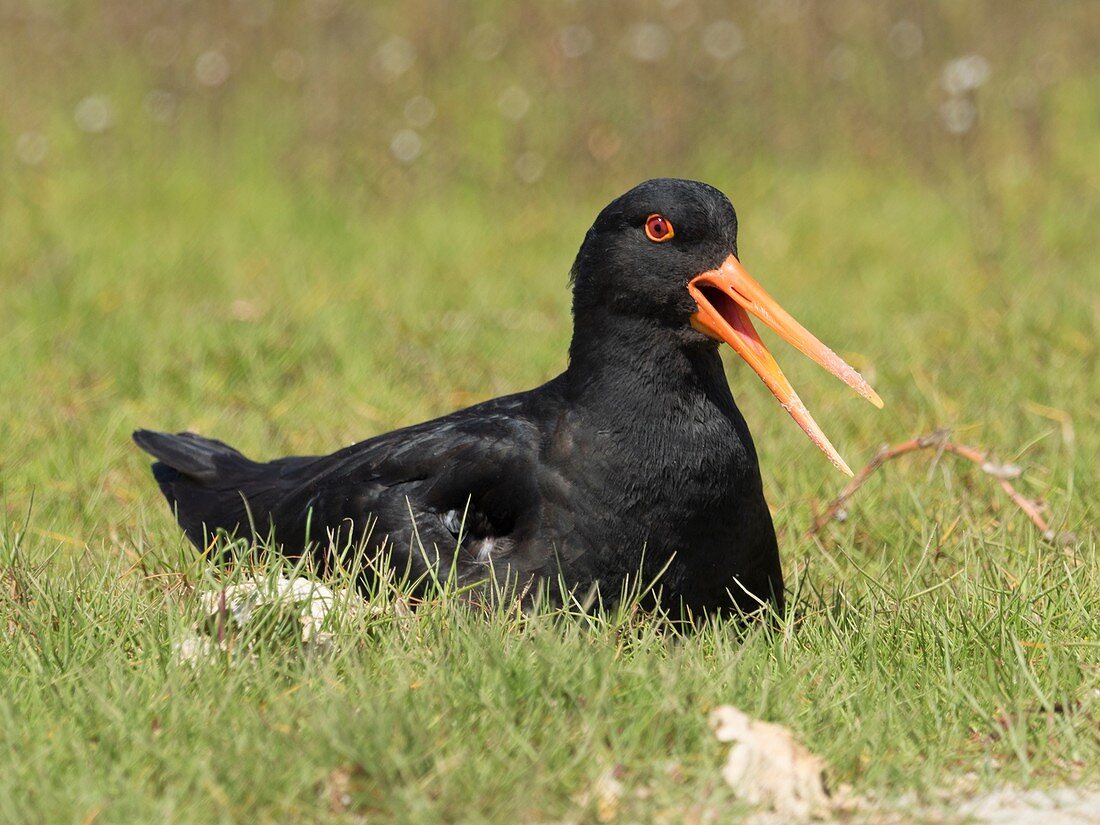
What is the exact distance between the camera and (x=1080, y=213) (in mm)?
8797

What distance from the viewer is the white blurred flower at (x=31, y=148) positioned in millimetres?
9469

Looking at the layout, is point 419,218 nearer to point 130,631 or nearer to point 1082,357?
point 1082,357

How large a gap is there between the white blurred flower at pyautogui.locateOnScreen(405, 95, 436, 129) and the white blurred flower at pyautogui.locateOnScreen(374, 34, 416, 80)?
0.86ft

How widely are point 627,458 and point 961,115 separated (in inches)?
227

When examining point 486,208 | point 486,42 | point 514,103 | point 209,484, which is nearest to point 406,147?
point 486,208

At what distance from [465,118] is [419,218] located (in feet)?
4.29

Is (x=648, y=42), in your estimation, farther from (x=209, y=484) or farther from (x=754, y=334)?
(x=754, y=334)

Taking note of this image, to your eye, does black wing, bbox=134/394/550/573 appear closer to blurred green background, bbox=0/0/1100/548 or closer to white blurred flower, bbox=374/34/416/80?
blurred green background, bbox=0/0/1100/548

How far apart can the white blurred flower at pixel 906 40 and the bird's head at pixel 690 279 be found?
665 centimetres

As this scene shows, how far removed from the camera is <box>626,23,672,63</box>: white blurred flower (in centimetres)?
995

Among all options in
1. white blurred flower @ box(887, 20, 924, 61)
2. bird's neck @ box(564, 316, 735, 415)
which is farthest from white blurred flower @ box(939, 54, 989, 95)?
bird's neck @ box(564, 316, 735, 415)

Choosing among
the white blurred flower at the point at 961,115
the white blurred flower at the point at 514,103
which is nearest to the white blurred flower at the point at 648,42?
the white blurred flower at the point at 514,103

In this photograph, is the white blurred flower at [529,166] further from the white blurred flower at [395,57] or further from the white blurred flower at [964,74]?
the white blurred flower at [964,74]

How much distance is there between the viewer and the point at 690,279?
3.92m
